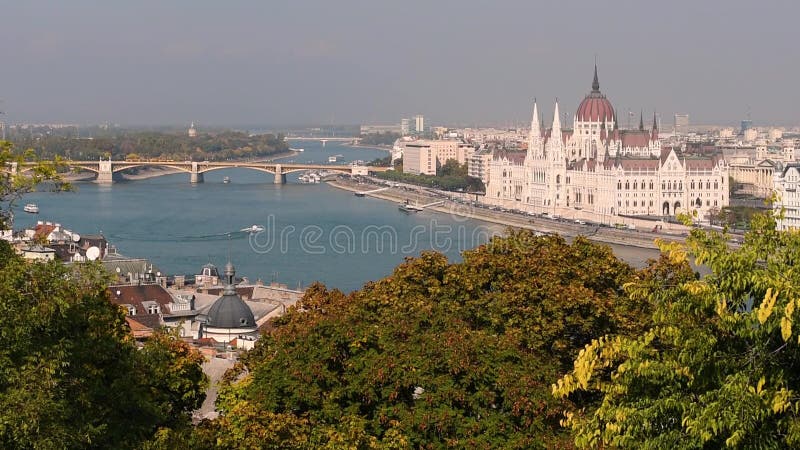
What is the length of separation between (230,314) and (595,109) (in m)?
41.6

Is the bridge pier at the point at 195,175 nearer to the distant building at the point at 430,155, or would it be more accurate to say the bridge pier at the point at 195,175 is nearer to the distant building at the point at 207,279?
the distant building at the point at 430,155

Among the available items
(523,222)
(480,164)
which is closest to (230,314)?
(523,222)

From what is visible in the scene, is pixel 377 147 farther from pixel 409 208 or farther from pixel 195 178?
pixel 409 208

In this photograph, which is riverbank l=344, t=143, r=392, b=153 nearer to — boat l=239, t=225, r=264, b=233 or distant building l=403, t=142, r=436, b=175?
distant building l=403, t=142, r=436, b=175

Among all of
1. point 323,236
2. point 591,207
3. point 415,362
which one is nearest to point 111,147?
point 591,207

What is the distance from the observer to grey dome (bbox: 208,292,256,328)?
1518 cm

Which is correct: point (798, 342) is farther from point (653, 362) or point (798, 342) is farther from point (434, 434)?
point (434, 434)

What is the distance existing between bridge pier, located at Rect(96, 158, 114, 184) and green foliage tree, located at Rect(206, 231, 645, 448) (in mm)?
54996

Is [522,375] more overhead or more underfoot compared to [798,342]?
more underfoot

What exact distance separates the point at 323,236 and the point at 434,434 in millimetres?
30608

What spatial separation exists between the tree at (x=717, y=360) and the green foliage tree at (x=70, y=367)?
2.20 meters

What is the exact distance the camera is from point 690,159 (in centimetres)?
4922

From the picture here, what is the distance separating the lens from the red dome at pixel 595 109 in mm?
55062

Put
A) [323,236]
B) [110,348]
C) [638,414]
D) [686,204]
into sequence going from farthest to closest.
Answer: [686,204] → [323,236] → [110,348] → [638,414]
